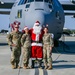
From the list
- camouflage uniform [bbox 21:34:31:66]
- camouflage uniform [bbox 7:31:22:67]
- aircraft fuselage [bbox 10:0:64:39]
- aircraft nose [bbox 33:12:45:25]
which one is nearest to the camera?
camouflage uniform [bbox 21:34:31:66]

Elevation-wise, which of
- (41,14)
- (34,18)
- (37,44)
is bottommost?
(37,44)

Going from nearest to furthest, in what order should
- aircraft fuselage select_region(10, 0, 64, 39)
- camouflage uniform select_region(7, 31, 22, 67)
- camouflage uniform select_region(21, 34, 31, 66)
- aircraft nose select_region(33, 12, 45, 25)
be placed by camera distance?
1. camouflage uniform select_region(21, 34, 31, 66)
2. camouflage uniform select_region(7, 31, 22, 67)
3. aircraft nose select_region(33, 12, 45, 25)
4. aircraft fuselage select_region(10, 0, 64, 39)

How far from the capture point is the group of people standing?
11133 millimetres

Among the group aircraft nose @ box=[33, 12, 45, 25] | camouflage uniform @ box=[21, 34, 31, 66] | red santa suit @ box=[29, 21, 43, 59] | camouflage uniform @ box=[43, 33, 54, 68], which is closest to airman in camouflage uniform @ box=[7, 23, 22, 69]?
camouflage uniform @ box=[21, 34, 31, 66]

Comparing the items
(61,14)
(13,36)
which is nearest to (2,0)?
(61,14)

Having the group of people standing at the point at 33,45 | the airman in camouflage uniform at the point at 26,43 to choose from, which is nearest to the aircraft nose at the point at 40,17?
the group of people standing at the point at 33,45

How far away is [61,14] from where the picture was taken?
16609 mm

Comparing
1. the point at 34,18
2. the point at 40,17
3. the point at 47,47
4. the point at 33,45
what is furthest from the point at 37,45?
the point at 34,18

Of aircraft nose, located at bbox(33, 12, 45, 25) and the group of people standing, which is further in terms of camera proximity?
aircraft nose, located at bbox(33, 12, 45, 25)

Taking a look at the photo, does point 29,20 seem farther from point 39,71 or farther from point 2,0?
point 2,0

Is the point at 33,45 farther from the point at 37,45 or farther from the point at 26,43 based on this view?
the point at 26,43

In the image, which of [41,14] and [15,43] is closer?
[15,43]

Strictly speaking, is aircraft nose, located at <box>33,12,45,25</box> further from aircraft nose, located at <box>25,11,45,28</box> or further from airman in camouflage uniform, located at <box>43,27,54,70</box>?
airman in camouflage uniform, located at <box>43,27,54,70</box>

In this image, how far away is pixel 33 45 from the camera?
11156 millimetres
